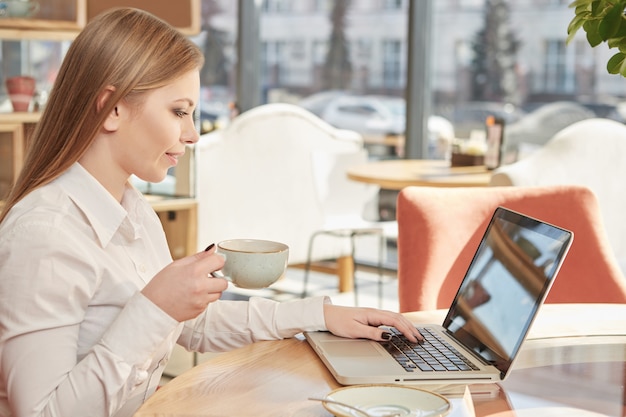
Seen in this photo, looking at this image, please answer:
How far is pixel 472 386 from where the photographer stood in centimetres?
131

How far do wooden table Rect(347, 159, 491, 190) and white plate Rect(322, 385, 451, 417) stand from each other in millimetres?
2832

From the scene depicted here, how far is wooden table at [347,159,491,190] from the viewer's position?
13.2 ft

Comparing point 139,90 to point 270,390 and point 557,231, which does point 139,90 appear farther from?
point 557,231

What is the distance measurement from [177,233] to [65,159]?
2272mm

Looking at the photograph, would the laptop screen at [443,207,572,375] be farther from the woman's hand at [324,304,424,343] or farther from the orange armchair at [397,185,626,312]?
the orange armchair at [397,185,626,312]

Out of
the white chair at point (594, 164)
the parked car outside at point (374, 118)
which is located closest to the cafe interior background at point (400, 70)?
the parked car outside at point (374, 118)

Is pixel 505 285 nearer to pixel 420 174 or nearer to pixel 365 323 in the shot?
pixel 365 323

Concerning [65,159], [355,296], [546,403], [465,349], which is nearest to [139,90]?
[65,159]

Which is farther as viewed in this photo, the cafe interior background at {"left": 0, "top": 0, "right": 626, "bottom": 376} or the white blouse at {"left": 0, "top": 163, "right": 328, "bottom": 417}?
the cafe interior background at {"left": 0, "top": 0, "right": 626, "bottom": 376}

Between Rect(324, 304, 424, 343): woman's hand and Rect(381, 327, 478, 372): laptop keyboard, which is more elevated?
Rect(324, 304, 424, 343): woman's hand

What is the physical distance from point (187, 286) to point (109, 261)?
19 centimetres

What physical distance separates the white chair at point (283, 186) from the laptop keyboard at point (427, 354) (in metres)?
3.12

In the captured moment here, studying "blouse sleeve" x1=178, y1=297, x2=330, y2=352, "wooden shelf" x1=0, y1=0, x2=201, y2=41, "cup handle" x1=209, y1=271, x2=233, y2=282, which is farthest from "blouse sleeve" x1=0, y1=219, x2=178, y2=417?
"wooden shelf" x1=0, y1=0, x2=201, y2=41

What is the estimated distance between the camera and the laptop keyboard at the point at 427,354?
1.35 metres
